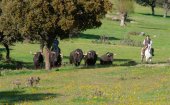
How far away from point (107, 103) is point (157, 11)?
140368 mm

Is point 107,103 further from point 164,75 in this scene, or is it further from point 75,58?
point 75,58

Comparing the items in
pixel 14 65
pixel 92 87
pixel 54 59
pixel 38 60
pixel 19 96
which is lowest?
pixel 14 65

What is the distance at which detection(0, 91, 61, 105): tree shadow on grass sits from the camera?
865 inches

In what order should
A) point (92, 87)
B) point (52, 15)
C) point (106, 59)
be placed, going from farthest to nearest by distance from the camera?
point (106, 59) → point (52, 15) → point (92, 87)

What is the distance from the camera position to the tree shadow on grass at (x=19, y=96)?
865 inches

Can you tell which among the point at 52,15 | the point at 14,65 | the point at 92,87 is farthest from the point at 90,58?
the point at 92,87

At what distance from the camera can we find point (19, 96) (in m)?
23.5

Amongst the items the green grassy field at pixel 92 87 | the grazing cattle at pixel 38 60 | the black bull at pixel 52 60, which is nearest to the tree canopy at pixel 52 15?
the green grassy field at pixel 92 87

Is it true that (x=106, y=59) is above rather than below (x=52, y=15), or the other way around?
below

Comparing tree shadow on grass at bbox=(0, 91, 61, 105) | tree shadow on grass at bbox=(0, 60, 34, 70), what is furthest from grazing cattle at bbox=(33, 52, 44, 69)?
tree shadow on grass at bbox=(0, 91, 61, 105)

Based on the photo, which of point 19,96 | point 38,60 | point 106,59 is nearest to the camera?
point 19,96

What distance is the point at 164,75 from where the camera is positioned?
3131 cm

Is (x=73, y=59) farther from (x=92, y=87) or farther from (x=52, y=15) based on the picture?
(x=92, y=87)

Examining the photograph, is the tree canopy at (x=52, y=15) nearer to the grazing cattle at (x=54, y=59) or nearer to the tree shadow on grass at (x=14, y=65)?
the grazing cattle at (x=54, y=59)
